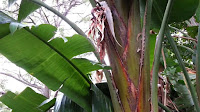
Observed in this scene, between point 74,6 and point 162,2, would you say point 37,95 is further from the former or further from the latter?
point 74,6

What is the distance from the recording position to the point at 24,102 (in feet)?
2.48

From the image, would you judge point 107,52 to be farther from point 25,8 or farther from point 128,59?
point 25,8

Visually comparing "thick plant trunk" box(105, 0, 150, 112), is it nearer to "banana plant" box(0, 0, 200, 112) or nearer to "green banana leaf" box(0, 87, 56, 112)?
"banana plant" box(0, 0, 200, 112)

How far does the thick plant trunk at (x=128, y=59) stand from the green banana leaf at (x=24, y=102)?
0.94 feet

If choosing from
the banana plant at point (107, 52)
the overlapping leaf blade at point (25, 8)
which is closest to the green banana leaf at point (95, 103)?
the banana plant at point (107, 52)

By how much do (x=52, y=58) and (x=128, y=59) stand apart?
25cm

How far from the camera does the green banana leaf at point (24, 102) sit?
0.75m

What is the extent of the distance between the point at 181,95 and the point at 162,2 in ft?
1.35

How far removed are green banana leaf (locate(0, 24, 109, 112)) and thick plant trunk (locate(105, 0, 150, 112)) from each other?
0.20 feet

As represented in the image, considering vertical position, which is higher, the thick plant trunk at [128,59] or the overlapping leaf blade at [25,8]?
the overlapping leaf blade at [25,8]

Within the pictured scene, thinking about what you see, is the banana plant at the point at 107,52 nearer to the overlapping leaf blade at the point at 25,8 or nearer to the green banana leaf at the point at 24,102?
the overlapping leaf blade at the point at 25,8

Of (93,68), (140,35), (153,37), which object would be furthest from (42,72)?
(153,37)

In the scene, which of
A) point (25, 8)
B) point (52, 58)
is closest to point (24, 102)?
point (52, 58)

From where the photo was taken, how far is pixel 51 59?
680 mm
